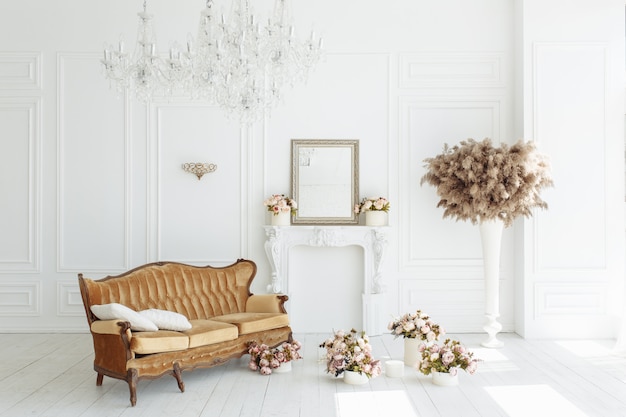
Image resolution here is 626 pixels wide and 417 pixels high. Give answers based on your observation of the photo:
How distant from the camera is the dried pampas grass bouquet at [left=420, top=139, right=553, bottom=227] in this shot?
560 cm

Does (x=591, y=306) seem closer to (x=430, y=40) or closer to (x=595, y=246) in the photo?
(x=595, y=246)

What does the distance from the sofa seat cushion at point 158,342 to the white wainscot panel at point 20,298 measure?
9.18ft

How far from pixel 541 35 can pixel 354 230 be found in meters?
2.89

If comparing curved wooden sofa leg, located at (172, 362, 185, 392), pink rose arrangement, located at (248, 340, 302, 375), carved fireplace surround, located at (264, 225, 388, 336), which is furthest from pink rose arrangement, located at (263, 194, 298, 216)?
curved wooden sofa leg, located at (172, 362, 185, 392)

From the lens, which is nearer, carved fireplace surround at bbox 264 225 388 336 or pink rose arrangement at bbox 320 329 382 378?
pink rose arrangement at bbox 320 329 382 378

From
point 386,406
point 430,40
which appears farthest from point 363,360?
point 430,40

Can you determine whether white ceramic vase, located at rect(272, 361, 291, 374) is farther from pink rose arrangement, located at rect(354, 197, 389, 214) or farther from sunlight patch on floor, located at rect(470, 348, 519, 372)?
pink rose arrangement, located at rect(354, 197, 389, 214)

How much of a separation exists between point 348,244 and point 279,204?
856 millimetres

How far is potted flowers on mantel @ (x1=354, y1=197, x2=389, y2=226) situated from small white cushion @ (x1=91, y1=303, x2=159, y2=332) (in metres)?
2.69

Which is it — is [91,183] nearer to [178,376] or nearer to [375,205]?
[178,376]

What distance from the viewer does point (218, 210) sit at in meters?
6.62

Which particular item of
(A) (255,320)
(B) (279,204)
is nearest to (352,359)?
(A) (255,320)

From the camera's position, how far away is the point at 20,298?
6637mm

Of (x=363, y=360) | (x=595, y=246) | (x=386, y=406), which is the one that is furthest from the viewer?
(x=595, y=246)
